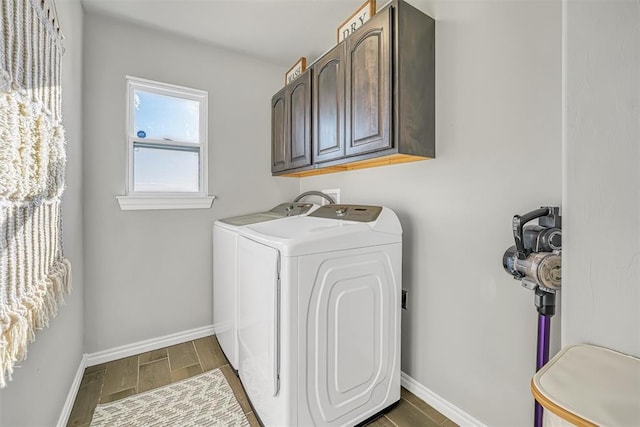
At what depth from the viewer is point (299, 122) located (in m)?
2.29

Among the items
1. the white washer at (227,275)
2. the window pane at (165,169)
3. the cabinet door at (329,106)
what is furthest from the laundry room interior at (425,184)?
the cabinet door at (329,106)

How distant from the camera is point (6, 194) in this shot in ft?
2.65

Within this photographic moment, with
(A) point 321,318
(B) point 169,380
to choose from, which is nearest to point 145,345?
(B) point 169,380

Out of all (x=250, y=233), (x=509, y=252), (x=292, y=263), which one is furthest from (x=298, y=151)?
(x=509, y=252)

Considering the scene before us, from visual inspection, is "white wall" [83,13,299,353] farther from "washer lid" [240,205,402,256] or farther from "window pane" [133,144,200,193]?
"washer lid" [240,205,402,256]

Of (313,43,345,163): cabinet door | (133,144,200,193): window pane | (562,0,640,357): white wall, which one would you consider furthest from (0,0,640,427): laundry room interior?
(313,43,345,163): cabinet door

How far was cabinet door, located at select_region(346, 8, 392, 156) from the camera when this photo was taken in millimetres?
1482

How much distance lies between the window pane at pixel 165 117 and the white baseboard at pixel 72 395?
1730 millimetres

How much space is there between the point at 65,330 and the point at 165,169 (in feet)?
4.33

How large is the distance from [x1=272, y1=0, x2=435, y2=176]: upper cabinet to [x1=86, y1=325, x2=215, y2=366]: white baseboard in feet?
6.15

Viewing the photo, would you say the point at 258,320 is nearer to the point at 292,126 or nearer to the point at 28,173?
the point at 28,173

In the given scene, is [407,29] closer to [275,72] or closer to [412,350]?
[275,72]

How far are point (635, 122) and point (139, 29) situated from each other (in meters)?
2.94

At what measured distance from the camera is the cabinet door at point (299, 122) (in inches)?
85.7
